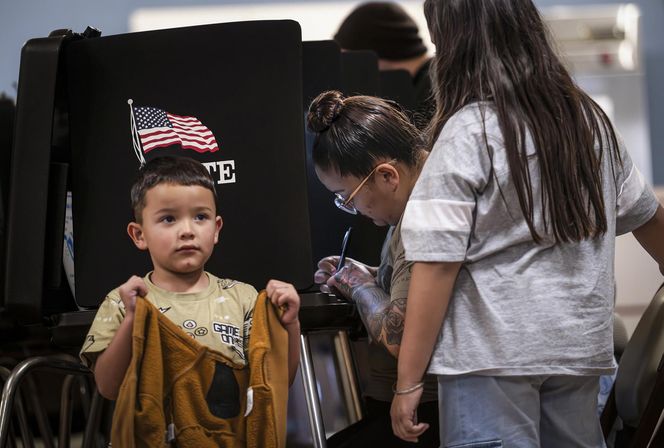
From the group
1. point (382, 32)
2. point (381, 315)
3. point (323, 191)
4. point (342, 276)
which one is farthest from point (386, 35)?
point (381, 315)

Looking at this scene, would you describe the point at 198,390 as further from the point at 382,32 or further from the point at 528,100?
the point at 382,32

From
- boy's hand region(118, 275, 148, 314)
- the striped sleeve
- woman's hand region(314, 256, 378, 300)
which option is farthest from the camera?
woman's hand region(314, 256, 378, 300)

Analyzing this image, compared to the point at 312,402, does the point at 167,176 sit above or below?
above

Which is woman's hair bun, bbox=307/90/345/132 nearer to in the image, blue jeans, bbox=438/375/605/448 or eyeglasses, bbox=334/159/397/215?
eyeglasses, bbox=334/159/397/215

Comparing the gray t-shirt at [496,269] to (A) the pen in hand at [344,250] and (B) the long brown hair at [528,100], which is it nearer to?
(B) the long brown hair at [528,100]

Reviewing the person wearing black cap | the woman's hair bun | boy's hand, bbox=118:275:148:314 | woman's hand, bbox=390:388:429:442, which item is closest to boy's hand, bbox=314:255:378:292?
the woman's hair bun

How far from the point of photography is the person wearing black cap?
308cm

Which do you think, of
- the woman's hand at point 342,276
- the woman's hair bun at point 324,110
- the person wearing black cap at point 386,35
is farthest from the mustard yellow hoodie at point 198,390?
the person wearing black cap at point 386,35

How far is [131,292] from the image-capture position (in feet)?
4.00

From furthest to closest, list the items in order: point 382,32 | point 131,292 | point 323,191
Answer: point 382,32
point 323,191
point 131,292

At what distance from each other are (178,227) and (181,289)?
89 mm

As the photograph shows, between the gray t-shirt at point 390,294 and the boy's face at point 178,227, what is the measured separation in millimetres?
334

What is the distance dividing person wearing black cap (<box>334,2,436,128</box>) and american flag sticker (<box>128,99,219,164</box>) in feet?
5.11

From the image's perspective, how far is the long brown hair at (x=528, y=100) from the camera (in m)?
1.35
